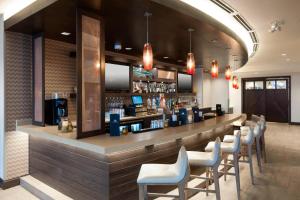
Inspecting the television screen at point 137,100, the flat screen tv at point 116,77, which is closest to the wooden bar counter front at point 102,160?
the flat screen tv at point 116,77

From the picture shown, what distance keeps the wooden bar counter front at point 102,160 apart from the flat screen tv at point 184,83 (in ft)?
16.1

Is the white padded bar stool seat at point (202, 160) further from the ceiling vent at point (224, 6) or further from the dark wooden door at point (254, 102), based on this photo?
the dark wooden door at point (254, 102)

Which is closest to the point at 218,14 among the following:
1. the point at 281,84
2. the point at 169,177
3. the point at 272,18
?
the point at 272,18

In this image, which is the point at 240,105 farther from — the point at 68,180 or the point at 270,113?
the point at 68,180

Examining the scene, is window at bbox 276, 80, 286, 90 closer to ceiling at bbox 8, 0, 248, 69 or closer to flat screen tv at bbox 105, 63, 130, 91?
ceiling at bbox 8, 0, 248, 69

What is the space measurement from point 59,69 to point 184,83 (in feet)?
17.4

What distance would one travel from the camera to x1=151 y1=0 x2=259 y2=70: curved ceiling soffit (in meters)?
3.25

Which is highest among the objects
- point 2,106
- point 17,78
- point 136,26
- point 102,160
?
point 136,26

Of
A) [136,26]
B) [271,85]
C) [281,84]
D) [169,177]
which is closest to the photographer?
[169,177]

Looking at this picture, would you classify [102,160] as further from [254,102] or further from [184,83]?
[254,102]

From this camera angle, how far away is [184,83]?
29.6 feet

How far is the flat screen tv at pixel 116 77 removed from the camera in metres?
5.69

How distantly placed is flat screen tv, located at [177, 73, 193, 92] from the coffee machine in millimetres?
5102

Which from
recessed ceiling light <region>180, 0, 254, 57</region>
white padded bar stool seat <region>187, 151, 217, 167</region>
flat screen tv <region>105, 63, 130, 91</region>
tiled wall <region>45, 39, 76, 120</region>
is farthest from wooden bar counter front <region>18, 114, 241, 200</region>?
flat screen tv <region>105, 63, 130, 91</region>
